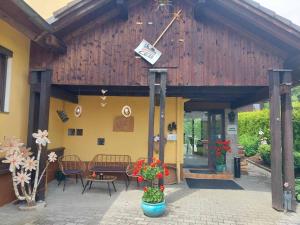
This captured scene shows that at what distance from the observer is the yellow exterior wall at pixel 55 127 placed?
26.0 feet

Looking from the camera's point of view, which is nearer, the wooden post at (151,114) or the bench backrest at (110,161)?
the wooden post at (151,114)

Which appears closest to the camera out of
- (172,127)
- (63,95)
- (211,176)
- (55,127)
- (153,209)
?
(153,209)

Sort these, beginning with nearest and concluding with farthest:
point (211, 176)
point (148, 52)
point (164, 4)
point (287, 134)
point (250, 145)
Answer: point (287, 134) < point (148, 52) < point (164, 4) < point (211, 176) < point (250, 145)

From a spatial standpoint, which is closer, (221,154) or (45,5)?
(45,5)

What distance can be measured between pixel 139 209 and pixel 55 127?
4135 mm

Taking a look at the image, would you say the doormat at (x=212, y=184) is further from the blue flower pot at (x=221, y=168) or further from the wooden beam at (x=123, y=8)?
the wooden beam at (x=123, y=8)

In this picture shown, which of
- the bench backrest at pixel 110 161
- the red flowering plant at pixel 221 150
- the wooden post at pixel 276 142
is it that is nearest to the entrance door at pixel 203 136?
the red flowering plant at pixel 221 150

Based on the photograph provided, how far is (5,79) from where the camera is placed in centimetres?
560

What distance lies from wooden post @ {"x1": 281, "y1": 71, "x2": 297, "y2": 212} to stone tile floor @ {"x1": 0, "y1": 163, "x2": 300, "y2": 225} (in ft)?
2.61

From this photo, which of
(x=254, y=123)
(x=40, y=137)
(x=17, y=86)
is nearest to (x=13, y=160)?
(x=40, y=137)

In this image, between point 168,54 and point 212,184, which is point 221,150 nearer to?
point 212,184

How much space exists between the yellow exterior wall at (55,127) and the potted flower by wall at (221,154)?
5.67m

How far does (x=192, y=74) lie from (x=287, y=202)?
3411 millimetres

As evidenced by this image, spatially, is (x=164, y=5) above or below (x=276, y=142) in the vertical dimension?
above
